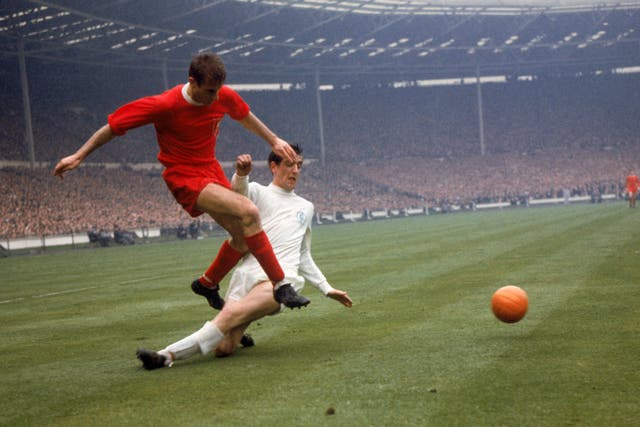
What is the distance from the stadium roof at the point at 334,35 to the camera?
49.2 meters

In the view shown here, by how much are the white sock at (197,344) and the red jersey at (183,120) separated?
57.0 inches

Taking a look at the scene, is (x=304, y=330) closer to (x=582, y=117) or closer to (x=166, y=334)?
(x=166, y=334)

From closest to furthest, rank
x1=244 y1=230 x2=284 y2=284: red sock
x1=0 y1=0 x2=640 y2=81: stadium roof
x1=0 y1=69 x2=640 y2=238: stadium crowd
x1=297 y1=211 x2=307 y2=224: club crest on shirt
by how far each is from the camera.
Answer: x1=244 y1=230 x2=284 y2=284: red sock
x1=297 y1=211 x2=307 y2=224: club crest on shirt
x1=0 y1=0 x2=640 y2=81: stadium roof
x1=0 y1=69 x2=640 y2=238: stadium crowd

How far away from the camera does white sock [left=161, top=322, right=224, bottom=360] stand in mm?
6684

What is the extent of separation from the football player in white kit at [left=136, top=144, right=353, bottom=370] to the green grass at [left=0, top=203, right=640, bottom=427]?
0.19 metres

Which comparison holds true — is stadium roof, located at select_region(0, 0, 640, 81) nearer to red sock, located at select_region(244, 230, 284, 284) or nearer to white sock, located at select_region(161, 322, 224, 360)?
red sock, located at select_region(244, 230, 284, 284)

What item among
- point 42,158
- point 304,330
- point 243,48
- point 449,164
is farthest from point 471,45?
point 304,330

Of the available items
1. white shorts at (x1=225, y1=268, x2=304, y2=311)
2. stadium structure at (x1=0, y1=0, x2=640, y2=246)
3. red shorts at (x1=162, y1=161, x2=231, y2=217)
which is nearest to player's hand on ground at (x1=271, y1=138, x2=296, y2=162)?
red shorts at (x1=162, y1=161, x2=231, y2=217)

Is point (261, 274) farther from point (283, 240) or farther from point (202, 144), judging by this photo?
point (202, 144)

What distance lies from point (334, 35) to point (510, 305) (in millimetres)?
58634

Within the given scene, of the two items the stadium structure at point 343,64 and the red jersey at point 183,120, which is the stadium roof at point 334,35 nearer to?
the stadium structure at point 343,64

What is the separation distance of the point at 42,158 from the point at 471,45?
1530 inches

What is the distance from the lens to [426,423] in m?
4.43

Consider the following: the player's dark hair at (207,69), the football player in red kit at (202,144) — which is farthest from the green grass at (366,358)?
the player's dark hair at (207,69)
